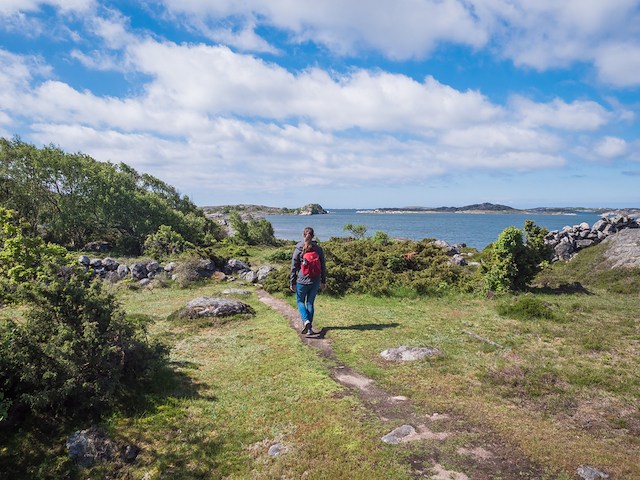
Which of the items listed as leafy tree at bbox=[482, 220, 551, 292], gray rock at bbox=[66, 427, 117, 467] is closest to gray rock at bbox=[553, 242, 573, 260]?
leafy tree at bbox=[482, 220, 551, 292]

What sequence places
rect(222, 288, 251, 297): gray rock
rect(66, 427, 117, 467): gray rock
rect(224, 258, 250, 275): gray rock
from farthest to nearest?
1. rect(224, 258, 250, 275): gray rock
2. rect(222, 288, 251, 297): gray rock
3. rect(66, 427, 117, 467): gray rock

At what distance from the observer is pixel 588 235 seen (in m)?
31.0

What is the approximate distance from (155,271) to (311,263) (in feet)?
66.0

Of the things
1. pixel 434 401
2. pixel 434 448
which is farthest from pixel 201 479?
A: pixel 434 401

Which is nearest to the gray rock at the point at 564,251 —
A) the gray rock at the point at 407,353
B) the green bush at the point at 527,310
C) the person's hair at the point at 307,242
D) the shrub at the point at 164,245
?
the green bush at the point at 527,310

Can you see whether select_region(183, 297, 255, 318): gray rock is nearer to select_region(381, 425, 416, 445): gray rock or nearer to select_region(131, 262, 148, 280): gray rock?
select_region(381, 425, 416, 445): gray rock

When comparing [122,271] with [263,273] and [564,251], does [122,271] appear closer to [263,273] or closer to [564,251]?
[263,273]

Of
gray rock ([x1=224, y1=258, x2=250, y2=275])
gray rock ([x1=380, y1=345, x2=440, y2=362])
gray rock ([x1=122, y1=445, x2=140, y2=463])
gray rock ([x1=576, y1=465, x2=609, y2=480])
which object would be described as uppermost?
gray rock ([x1=576, y1=465, x2=609, y2=480])

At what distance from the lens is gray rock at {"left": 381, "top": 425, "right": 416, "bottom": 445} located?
21.6 ft

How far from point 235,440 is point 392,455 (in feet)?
9.76

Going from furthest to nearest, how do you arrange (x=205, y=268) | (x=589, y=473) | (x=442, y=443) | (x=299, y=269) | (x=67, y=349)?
(x=205, y=268) → (x=299, y=269) → (x=67, y=349) → (x=442, y=443) → (x=589, y=473)

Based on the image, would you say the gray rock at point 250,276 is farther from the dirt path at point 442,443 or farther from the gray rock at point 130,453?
the gray rock at point 130,453

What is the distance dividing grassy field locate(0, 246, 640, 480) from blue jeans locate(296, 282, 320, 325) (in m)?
0.98

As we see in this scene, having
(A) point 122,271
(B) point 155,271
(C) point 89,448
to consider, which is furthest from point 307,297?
(A) point 122,271
